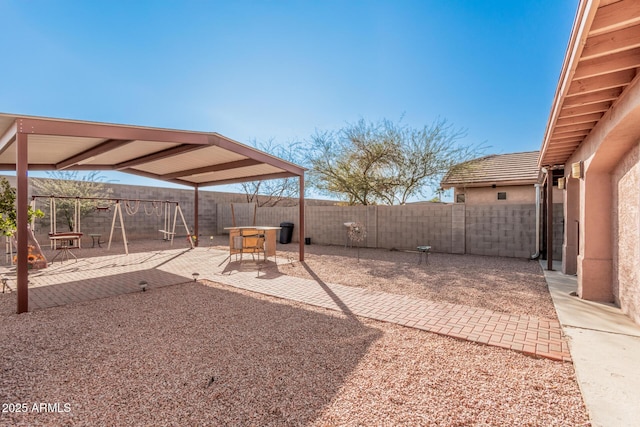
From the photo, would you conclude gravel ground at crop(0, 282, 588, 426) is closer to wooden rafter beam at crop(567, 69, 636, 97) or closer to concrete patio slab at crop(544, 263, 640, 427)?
concrete patio slab at crop(544, 263, 640, 427)

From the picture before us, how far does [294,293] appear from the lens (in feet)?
16.8

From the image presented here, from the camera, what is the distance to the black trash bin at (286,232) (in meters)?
13.3

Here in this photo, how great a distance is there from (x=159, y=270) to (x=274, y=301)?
13.1 feet

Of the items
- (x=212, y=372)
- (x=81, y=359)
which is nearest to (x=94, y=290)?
(x=81, y=359)

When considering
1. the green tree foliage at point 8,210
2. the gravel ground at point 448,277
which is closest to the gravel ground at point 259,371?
the gravel ground at point 448,277

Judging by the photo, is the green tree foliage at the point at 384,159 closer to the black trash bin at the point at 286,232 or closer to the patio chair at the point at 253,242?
the black trash bin at the point at 286,232

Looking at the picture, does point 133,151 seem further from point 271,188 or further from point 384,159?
point 271,188

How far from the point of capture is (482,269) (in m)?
7.11

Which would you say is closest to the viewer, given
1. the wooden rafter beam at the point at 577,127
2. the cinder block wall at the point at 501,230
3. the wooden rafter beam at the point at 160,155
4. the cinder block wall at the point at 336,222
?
the wooden rafter beam at the point at 577,127

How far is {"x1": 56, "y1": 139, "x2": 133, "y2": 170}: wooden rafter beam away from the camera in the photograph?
Answer: 5684 mm

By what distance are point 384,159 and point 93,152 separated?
30.4 ft

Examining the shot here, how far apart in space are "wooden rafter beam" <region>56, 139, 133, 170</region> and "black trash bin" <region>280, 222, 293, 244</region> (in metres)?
7.52

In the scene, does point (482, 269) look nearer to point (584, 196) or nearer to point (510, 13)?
point (584, 196)

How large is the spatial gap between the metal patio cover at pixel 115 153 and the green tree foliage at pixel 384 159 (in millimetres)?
4271
